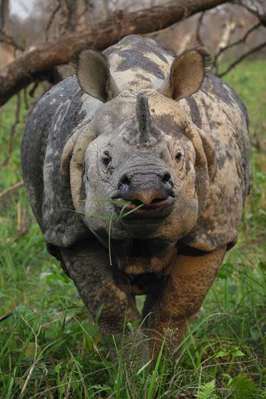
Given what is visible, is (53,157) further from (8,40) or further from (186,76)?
(8,40)

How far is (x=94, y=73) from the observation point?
361 centimetres

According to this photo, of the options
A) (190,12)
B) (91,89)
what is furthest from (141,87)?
(190,12)

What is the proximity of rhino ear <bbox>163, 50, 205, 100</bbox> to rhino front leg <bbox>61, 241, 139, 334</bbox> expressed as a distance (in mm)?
738

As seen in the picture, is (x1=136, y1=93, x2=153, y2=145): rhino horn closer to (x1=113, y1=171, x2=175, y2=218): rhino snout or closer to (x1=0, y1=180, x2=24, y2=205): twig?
(x1=113, y1=171, x2=175, y2=218): rhino snout

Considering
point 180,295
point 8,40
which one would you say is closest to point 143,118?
point 180,295

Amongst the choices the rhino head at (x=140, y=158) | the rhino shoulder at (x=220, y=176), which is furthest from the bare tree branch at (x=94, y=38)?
the rhino head at (x=140, y=158)

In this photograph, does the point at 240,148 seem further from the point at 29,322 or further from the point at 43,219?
the point at 29,322

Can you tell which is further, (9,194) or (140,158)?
(9,194)

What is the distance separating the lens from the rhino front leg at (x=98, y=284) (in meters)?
3.89

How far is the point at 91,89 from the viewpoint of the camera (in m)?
3.63

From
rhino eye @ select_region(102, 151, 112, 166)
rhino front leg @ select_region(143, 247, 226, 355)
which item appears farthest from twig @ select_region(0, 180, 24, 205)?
rhino eye @ select_region(102, 151, 112, 166)

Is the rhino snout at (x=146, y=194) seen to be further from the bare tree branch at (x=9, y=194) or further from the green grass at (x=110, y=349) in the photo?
the bare tree branch at (x=9, y=194)

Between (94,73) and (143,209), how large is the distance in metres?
0.79

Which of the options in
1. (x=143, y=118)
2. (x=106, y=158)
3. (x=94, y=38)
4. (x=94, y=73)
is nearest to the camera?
(x=143, y=118)
